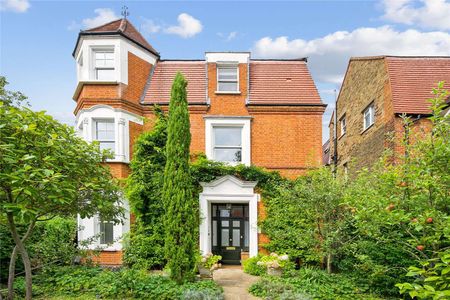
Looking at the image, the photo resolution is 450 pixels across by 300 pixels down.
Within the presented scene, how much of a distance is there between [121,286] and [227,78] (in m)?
9.59

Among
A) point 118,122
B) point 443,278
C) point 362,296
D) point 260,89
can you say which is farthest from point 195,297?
point 260,89

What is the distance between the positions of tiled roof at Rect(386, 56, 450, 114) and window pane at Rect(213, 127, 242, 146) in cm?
678

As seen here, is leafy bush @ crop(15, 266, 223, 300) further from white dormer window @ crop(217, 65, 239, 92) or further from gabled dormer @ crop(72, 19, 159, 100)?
white dormer window @ crop(217, 65, 239, 92)

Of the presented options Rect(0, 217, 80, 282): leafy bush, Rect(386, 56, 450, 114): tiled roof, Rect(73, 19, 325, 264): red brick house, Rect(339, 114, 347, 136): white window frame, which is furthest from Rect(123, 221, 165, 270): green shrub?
Rect(339, 114, 347, 136): white window frame

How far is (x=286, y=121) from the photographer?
43.5 ft

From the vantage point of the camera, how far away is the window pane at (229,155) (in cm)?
1333

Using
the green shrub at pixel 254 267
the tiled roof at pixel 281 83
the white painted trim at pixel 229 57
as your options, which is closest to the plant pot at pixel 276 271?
the green shrub at pixel 254 267

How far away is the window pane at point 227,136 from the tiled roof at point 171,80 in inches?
62.3

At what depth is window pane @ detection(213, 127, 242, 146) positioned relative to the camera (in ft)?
44.0

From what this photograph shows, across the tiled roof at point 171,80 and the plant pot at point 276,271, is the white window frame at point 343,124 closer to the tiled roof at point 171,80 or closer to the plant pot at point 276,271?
the tiled roof at point 171,80

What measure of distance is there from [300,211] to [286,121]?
13.6ft

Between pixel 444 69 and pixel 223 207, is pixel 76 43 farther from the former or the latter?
pixel 444 69

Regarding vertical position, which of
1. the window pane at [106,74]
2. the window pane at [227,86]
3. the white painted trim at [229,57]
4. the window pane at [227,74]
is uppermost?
the white painted trim at [229,57]

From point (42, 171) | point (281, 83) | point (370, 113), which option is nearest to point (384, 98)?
point (370, 113)
